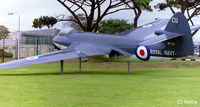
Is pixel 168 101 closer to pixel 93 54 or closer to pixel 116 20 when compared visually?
pixel 93 54

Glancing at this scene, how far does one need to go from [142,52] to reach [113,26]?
2119 inches

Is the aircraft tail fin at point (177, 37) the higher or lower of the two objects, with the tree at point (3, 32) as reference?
lower

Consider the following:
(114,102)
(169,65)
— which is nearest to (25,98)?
(114,102)

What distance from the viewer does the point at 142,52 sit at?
1572 centimetres

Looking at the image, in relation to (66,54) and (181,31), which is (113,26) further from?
(181,31)

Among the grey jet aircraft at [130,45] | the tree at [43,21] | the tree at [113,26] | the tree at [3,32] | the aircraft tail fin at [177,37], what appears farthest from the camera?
the tree at [3,32]

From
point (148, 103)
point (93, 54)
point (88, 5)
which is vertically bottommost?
point (148, 103)

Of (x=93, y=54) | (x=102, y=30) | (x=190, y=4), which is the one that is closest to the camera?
(x=93, y=54)

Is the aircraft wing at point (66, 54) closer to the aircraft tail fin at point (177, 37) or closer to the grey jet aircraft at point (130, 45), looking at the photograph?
the grey jet aircraft at point (130, 45)

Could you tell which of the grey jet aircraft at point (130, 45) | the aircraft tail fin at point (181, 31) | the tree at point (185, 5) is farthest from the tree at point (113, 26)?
the aircraft tail fin at point (181, 31)

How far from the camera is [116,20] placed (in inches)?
2776

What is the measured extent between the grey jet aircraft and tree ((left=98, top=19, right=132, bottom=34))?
4721 centimetres

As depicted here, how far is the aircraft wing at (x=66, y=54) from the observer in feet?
51.1

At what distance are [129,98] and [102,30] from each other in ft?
204
